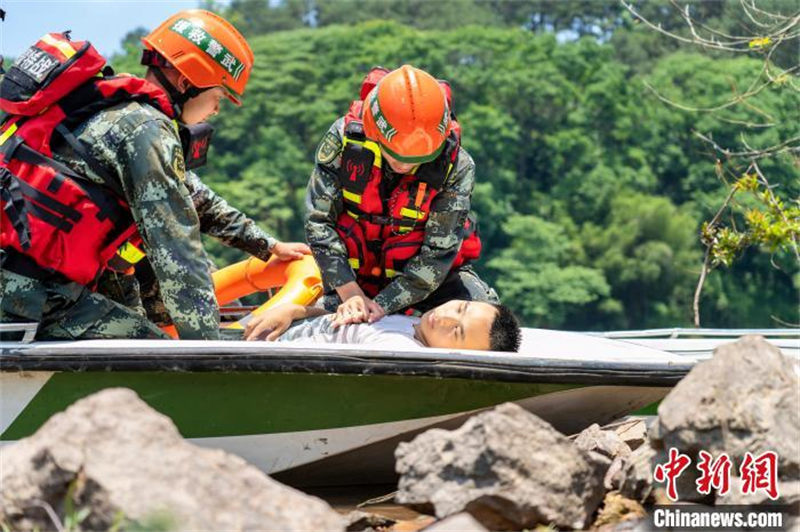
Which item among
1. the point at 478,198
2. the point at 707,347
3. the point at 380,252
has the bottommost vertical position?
the point at 478,198

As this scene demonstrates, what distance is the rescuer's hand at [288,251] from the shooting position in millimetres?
6238

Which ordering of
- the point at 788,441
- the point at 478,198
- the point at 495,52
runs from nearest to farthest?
the point at 788,441, the point at 478,198, the point at 495,52

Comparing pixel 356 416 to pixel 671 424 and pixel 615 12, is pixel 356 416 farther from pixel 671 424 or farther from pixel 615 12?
pixel 615 12

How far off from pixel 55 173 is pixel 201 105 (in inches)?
29.5

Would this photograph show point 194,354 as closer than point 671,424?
No

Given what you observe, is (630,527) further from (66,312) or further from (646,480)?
(66,312)

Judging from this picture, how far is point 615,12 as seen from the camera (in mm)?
77562

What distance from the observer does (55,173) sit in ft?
15.8

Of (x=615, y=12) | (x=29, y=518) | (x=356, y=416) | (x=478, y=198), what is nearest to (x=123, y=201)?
(x=356, y=416)

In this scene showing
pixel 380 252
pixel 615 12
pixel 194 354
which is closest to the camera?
pixel 194 354

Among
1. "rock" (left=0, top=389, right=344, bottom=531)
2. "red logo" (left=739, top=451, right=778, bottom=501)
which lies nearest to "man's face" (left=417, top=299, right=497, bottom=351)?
"red logo" (left=739, top=451, right=778, bottom=501)

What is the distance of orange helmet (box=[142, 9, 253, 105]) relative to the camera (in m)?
5.21

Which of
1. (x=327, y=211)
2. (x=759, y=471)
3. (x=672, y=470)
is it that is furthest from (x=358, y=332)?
(x=759, y=471)

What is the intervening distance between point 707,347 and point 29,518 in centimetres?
358
